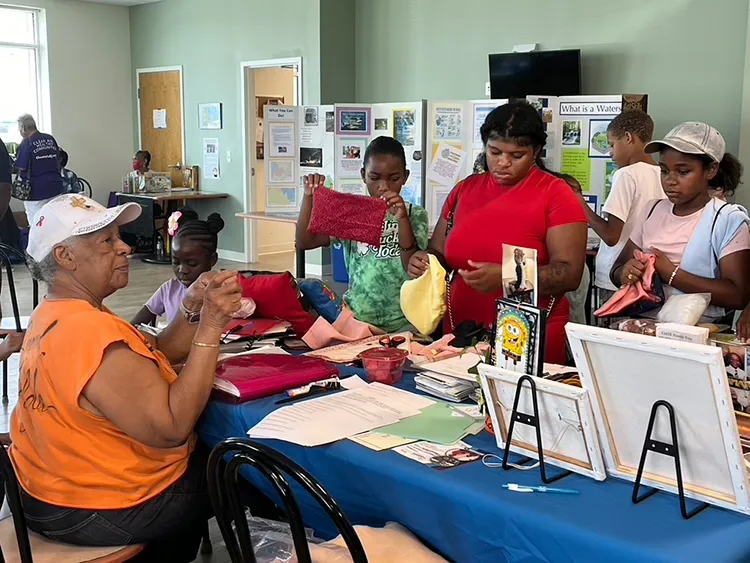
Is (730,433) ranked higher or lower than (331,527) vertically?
higher

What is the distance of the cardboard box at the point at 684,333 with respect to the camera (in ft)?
4.96

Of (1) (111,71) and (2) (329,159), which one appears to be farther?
(1) (111,71)

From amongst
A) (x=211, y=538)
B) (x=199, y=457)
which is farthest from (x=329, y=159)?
(x=199, y=457)

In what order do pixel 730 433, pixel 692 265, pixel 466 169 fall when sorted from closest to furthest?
pixel 730 433 < pixel 692 265 < pixel 466 169

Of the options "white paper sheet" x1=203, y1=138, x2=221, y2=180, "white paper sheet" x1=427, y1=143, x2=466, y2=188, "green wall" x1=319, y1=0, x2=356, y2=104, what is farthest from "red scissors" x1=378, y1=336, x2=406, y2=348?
"white paper sheet" x1=203, y1=138, x2=221, y2=180

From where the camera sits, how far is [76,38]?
9.89 m

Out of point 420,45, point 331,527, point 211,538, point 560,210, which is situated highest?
point 420,45

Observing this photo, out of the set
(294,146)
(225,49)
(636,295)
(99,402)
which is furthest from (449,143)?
(99,402)

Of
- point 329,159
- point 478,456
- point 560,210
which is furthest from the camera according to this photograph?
point 329,159

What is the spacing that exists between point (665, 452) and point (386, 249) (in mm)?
1453

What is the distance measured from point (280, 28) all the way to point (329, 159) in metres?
2.22

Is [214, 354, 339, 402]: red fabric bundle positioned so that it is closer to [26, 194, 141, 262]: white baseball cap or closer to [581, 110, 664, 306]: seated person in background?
[26, 194, 141, 262]: white baseball cap

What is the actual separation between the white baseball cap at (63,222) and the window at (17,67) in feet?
28.2

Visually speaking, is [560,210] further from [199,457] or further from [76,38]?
[76,38]
